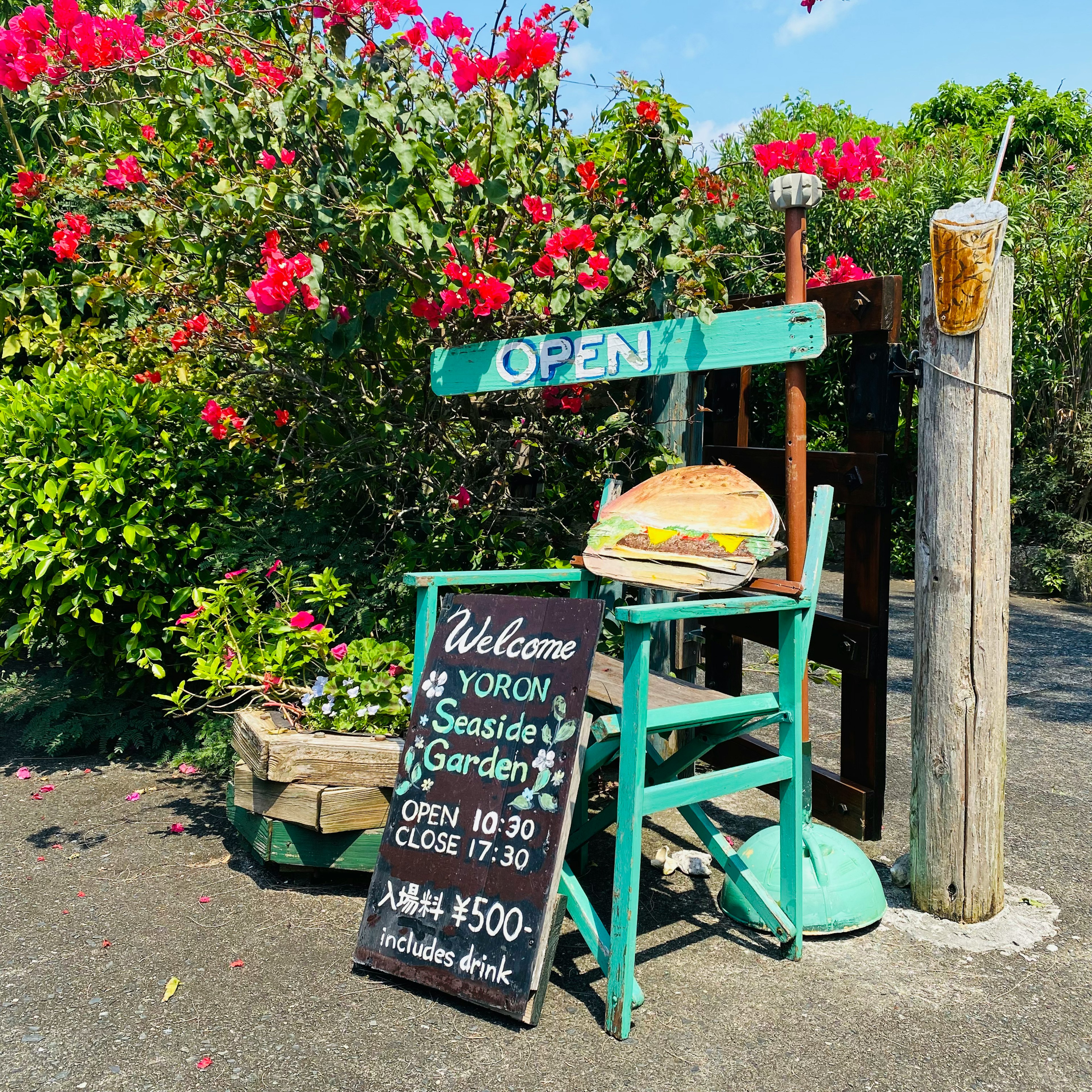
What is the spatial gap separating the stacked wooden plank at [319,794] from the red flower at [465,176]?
1.76m

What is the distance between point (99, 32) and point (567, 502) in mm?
2346

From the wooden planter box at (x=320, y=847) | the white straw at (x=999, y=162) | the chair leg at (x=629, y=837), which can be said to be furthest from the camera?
the wooden planter box at (x=320, y=847)

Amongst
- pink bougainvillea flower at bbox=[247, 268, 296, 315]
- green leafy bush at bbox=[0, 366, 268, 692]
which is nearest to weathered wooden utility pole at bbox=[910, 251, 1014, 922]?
pink bougainvillea flower at bbox=[247, 268, 296, 315]

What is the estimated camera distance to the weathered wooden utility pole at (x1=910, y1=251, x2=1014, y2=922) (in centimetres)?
288

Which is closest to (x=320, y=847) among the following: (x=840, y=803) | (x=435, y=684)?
(x=435, y=684)

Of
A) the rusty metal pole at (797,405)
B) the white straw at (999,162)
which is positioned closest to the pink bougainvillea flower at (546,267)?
the rusty metal pole at (797,405)

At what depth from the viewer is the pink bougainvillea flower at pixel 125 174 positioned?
3.52 meters

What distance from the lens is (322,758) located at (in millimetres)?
3086

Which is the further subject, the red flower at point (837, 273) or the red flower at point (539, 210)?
the red flower at point (837, 273)

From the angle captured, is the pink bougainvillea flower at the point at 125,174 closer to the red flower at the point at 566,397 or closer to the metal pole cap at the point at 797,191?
the red flower at the point at 566,397

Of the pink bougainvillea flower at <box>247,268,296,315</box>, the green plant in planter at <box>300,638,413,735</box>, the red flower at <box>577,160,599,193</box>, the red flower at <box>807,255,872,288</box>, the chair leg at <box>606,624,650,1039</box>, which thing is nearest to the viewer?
the chair leg at <box>606,624,650,1039</box>

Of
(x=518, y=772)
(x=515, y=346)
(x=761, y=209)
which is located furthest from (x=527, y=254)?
(x=761, y=209)

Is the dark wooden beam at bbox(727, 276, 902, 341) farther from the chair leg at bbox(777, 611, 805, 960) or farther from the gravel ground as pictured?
the gravel ground

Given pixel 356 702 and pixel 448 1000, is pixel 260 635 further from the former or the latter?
pixel 448 1000
